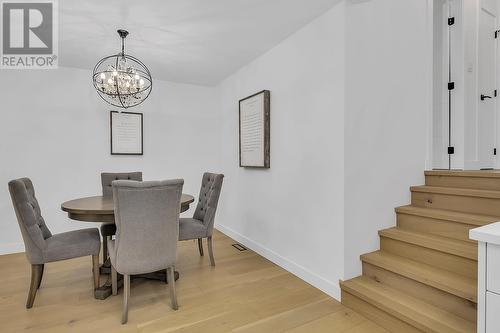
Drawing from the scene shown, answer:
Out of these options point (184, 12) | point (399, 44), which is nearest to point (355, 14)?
point (399, 44)

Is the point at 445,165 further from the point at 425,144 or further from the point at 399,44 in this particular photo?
the point at 399,44

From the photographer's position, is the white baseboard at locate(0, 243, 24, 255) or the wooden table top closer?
the wooden table top

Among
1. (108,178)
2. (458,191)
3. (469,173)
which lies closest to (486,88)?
(469,173)

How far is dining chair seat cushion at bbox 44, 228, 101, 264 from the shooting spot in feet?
6.66

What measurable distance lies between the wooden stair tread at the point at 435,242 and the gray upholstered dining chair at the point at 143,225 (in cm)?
173

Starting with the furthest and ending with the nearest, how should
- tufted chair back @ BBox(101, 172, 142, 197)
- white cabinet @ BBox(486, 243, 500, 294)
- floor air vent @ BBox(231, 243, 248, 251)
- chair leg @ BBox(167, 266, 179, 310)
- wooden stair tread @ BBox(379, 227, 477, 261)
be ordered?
floor air vent @ BBox(231, 243, 248, 251)
tufted chair back @ BBox(101, 172, 142, 197)
chair leg @ BBox(167, 266, 179, 310)
wooden stair tread @ BBox(379, 227, 477, 261)
white cabinet @ BBox(486, 243, 500, 294)

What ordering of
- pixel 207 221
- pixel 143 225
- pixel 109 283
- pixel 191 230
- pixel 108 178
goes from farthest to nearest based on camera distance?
pixel 108 178 < pixel 207 221 < pixel 191 230 < pixel 109 283 < pixel 143 225

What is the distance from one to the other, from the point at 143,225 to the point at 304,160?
1.47 meters

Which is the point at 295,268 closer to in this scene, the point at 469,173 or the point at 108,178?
the point at 469,173

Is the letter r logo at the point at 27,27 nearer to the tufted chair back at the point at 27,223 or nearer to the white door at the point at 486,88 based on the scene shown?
the tufted chair back at the point at 27,223

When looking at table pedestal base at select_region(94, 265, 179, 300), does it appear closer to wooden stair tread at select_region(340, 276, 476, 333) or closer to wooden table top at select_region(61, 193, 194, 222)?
wooden table top at select_region(61, 193, 194, 222)

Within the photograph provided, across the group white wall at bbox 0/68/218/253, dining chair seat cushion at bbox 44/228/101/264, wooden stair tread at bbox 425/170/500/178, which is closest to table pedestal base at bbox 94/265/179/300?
dining chair seat cushion at bbox 44/228/101/264

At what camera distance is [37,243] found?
6.47 feet

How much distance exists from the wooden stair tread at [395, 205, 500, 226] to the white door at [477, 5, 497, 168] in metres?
1.46
